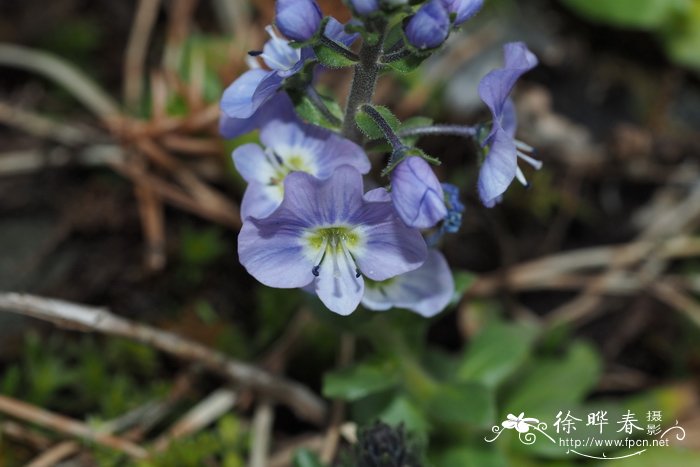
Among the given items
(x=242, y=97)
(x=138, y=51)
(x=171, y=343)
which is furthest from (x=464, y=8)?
(x=138, y=51)

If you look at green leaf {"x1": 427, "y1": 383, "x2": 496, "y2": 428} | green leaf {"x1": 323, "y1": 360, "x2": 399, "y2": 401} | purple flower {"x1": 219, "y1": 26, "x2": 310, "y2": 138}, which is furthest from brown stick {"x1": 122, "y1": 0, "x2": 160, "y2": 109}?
green leaf {"x1": 427, "y1": 383, "x2": 496, "y2": 428}

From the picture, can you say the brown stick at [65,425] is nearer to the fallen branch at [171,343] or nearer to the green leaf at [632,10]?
the fallen branch at [171,343]

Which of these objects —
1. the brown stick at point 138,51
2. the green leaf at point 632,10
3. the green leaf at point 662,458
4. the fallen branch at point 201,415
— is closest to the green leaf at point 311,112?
the fallen branch at point 201,415

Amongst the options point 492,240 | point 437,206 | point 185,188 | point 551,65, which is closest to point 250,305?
point 185,188

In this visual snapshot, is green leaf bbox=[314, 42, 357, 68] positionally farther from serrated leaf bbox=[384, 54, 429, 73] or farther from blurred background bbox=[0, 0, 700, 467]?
blurred background bbox=[0, 0, 700, 467]

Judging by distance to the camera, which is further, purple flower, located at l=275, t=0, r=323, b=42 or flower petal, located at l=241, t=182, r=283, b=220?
flower petal, located at l=241, t=182, r=283, b=220

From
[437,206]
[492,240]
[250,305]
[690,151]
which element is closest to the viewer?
[437,206]

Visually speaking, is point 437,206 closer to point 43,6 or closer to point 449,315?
point 449,315
